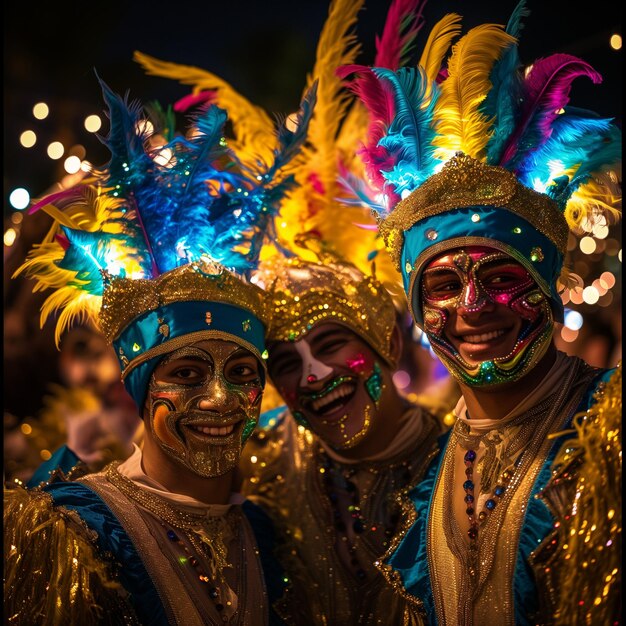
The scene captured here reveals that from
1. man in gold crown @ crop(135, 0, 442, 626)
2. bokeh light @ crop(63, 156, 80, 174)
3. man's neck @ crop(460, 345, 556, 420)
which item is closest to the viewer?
man's neck @ crop(460, 345, 556, 420)

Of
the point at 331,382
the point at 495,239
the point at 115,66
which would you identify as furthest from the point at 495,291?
the point at 115,66

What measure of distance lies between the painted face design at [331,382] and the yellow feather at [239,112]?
0.90 metres

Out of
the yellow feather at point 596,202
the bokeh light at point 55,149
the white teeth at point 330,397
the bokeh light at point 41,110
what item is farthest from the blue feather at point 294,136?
the bokeh light at point 55,149

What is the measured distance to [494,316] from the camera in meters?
3.15

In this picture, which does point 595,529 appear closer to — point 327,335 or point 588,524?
point 588,524

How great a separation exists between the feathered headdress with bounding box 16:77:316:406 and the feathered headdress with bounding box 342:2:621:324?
0.68 m

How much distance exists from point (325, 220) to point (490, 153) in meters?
1.34

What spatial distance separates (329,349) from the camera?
402 centimetres

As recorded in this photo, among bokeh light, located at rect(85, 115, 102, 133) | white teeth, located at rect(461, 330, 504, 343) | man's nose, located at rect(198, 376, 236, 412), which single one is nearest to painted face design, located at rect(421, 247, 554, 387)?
white teeth, located at rect(461, 330, 504, 343)

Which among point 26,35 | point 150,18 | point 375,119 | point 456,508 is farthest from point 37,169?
point 456,508

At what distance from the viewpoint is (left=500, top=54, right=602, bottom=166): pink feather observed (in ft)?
10.5

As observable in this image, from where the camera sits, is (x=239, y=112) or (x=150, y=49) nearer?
(x=239, y=112)

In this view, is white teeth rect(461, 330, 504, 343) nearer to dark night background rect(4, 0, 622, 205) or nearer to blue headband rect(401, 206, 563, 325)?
blue headband rect(401, 206, 563, 325)

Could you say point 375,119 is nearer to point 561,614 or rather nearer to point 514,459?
point 514,459
